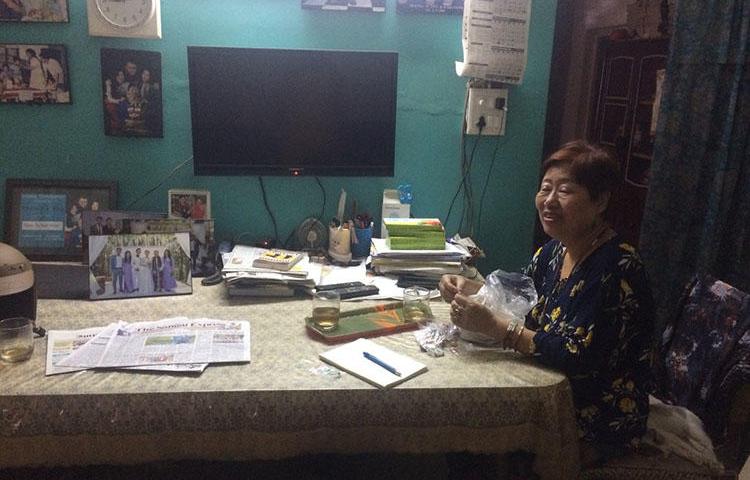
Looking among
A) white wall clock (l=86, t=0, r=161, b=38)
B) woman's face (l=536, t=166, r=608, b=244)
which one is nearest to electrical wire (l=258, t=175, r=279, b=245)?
white wall clock (l=86, t=0, r=161, b=38)

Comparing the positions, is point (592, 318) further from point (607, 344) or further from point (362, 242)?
point (362, 242)

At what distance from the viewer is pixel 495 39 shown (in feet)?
6.97

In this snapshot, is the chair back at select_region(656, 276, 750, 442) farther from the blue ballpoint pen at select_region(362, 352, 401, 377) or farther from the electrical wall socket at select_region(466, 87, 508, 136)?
the electrical wall socket at select_region(466, 87, 508, 136)

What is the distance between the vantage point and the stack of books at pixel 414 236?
6.58 ft

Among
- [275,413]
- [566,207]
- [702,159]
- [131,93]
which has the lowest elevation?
[275,413]

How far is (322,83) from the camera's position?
204cm

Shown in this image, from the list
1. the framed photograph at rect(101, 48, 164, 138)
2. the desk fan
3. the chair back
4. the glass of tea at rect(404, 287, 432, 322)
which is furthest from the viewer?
the desk fan

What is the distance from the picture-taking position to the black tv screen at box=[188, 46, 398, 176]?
6.52 ft

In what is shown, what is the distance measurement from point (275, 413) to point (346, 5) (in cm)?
143

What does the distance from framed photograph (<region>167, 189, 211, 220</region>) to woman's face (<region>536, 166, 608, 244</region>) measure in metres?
1.19

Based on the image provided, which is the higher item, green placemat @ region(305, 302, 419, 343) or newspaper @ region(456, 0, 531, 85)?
newspaper @ region(456, 0, 531, 85)

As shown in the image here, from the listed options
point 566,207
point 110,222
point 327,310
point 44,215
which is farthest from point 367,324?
point 44,215

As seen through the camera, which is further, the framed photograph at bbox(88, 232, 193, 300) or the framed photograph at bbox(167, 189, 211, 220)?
the framed photograph at bbox(167, 189, 211, 220)

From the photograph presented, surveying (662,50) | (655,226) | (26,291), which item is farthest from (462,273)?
(662,50)
